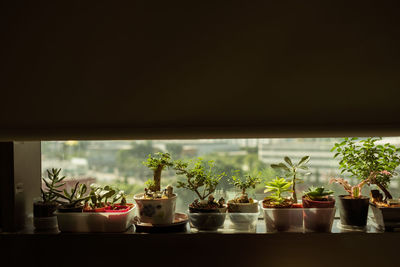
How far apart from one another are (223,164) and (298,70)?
1.57 feet

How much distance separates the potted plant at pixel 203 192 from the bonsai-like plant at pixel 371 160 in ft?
1.49

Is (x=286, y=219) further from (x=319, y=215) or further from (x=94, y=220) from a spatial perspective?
Result: (x=94, y=220)

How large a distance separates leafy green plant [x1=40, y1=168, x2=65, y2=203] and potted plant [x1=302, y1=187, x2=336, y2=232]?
2.89 feet

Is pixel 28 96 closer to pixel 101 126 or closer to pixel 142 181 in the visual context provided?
pixel 101 126

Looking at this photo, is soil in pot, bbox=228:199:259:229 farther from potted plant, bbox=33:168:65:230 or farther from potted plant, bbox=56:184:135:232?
potted plant, bbox=33:168:65:230

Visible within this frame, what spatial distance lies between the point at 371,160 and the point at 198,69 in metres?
0.67

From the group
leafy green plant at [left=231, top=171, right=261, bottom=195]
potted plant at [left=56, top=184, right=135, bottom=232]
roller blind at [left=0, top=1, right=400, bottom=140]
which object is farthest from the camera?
leafy green plant at [left=231, top=171, right=261, bottom=195]

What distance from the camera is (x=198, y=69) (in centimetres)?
111

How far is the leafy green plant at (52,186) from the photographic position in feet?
4.14

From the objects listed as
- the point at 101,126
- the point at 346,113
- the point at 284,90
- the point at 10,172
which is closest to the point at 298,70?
the point at 284,90

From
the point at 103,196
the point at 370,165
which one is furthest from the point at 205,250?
the point at 370,165

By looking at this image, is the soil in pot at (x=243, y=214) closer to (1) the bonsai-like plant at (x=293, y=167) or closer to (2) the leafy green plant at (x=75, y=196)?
(1) the bonsai-like plant at (x=293, y=167)

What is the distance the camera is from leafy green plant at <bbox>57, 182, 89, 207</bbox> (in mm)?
1220

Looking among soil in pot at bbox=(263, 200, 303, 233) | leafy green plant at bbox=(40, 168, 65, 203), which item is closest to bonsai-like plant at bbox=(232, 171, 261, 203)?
soil in pot at bbox=(263, 200, 303, 233)
